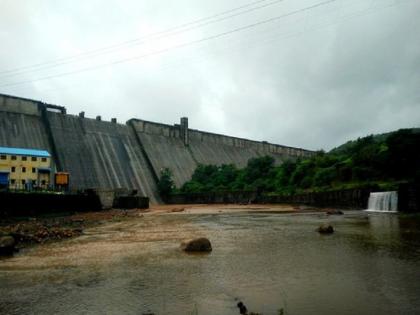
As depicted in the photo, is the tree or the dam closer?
the dam

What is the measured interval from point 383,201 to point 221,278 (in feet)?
90.1

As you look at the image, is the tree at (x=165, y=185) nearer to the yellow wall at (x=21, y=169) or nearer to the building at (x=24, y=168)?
the building at (x=24, y=168)

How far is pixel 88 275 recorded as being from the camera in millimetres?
9492

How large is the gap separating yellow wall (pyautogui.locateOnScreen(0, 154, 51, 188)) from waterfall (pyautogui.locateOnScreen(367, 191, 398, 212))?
37.1 meters

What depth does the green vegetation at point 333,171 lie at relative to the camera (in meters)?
39.2

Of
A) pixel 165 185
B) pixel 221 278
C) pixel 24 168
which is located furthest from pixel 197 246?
pixel 165 185

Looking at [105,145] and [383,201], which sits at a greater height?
[105,145]

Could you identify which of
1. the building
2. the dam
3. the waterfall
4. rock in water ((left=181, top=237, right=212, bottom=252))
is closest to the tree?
the dam

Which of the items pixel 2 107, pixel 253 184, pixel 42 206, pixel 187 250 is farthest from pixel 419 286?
pixel 2 107

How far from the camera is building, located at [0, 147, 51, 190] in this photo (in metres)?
46.8

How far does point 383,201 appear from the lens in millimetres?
32469

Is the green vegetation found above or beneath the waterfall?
above

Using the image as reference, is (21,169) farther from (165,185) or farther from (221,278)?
(221,278)

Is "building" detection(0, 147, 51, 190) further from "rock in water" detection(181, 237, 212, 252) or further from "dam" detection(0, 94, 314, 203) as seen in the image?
"rock in water" detection(181, 237, 212, 252)
